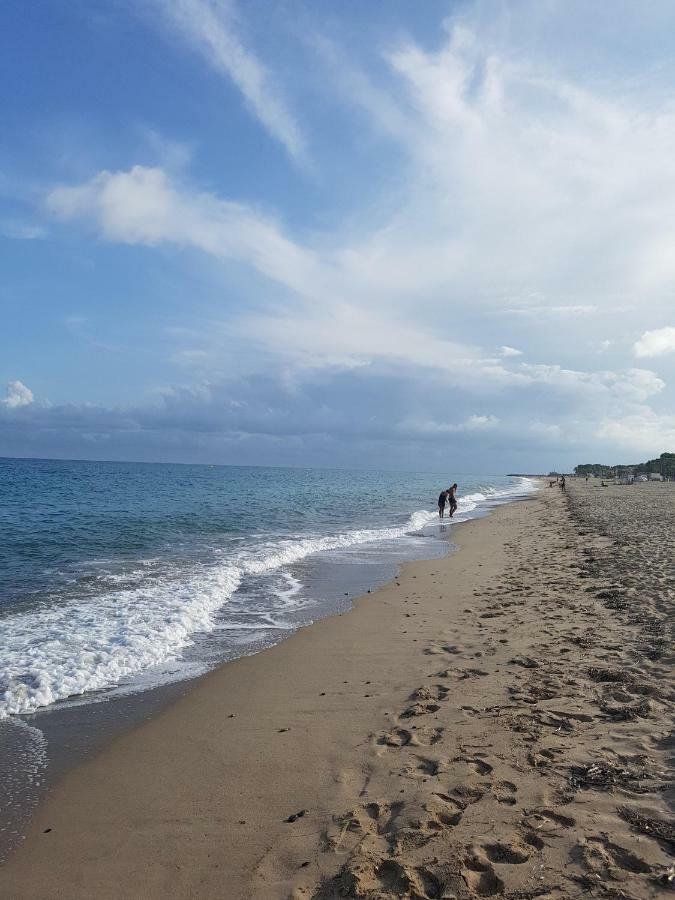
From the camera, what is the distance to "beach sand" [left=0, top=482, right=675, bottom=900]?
368 centimetres

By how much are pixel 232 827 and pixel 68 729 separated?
3.14 metres

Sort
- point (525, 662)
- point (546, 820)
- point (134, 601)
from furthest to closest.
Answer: point (134, 601)
point (525, 662)
point (546, 820)

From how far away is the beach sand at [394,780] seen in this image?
145 inches

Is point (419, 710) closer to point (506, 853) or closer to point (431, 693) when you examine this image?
point (431, 693)

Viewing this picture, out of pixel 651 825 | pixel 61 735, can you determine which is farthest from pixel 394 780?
pixel 61 735

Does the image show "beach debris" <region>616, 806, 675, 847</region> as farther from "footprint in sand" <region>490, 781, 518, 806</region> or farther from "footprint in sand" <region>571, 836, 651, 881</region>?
"footprint in sand" <region>490, 781, 518, 806</region>

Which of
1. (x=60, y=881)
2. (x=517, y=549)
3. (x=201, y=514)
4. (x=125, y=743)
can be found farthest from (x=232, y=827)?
(x=201, y=514)

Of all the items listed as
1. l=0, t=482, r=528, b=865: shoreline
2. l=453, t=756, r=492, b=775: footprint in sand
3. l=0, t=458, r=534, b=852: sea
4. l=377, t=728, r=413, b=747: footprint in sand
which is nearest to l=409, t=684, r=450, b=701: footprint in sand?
l=377, t=728, r=413, b=747: footprint in sand

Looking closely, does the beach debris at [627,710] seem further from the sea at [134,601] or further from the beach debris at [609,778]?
the sea at [134,601]

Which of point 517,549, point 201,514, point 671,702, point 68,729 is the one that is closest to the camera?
point 671,702

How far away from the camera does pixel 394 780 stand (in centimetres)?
487

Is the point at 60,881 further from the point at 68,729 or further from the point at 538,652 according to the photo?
the point at 538,652

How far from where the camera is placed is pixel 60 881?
3914 mm

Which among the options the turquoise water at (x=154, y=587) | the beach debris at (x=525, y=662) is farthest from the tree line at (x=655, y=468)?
the beach debris at (x=525, y=662)
